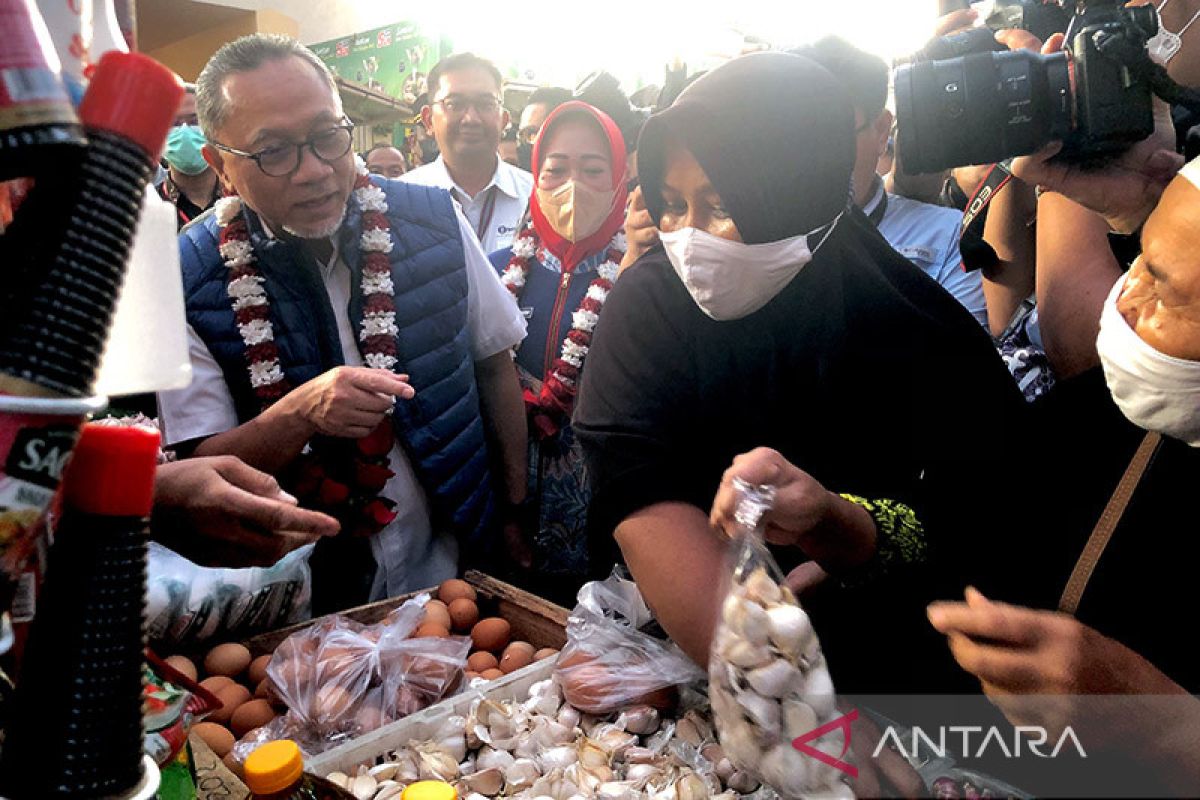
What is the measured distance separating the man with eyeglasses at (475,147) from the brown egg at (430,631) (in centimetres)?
226

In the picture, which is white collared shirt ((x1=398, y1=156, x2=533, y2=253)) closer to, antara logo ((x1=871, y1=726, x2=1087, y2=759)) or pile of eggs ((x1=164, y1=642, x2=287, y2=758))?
pile of eggs ((x1=164, y1=642, x2=287, y2=758))

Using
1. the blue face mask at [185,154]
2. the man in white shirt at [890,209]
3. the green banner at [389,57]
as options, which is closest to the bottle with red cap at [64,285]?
the man in white shirt at [890,209]

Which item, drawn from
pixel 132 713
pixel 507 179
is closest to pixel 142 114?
pixel 132 713

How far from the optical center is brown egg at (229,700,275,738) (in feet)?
5.27

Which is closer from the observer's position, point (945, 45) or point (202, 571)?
point (945, 45)

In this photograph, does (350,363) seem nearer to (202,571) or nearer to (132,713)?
(202,571)

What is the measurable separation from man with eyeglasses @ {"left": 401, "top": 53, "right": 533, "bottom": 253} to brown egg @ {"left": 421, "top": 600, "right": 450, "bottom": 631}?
2161 millimetres

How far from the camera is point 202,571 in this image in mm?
1804

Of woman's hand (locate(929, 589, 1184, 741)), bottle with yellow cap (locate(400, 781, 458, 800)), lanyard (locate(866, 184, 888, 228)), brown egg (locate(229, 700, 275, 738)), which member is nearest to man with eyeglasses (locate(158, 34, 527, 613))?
brown egg (locate(229, 700, 275, 738))

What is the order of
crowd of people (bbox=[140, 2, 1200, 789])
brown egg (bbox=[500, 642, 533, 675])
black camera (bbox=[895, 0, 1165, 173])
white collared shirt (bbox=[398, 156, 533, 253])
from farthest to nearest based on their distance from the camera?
white collared shirt (bbox=[398, 156, 533, 253])
brown egg (bbox=[500, 642, 533, 675])
black camera (bbox=[895, 0, 1165, 173])
crowd of people (bbox=[140, 2, 1200, 789])

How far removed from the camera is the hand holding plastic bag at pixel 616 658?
60.3 inches

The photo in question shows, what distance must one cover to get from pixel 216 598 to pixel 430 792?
0.93 metres

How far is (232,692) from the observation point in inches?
65.5

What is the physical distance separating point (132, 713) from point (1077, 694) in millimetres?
800
